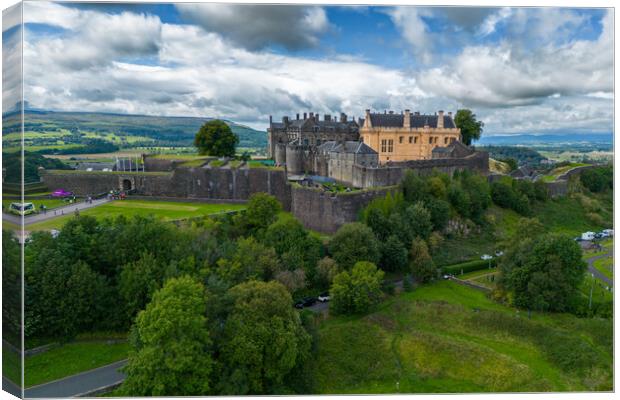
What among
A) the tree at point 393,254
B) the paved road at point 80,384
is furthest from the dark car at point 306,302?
the paved road at point 80,384

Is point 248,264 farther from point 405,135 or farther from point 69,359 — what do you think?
point 405,135

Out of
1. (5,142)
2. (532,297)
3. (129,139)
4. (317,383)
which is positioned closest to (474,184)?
(532,297)

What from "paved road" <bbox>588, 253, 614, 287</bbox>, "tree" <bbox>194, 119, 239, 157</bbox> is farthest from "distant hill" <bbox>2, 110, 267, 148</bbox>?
"paved road" <bbox>588, 253, 614, 287</bbox>

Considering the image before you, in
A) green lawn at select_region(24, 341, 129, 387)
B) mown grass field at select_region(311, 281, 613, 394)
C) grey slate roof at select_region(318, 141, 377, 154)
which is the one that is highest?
grey slate roof at select_region(318, 141, 377, 154)

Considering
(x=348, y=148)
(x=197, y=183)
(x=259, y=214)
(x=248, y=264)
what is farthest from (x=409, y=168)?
(x=248, y=264)

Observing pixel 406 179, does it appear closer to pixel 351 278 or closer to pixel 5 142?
pixel 351 278

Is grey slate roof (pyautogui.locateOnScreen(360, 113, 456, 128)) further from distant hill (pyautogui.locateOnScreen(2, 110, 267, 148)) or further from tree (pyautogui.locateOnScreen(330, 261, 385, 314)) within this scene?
tree (pyautogui.locateOnScreen(330, 261, 385, 314))
